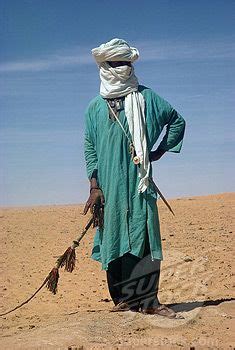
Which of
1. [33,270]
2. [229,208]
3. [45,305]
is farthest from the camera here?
[229,208]

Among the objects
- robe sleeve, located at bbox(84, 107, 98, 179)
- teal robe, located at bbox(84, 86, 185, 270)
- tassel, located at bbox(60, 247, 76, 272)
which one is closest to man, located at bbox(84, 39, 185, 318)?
teal robe, located at bbox(84, 86, 185, 270)

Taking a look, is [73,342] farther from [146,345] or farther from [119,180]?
[119,180]

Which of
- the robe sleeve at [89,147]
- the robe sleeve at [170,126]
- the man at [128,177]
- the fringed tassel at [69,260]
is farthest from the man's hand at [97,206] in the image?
the robe sleeve at [170,126]

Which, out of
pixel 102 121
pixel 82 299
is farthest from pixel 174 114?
pixel 82 299

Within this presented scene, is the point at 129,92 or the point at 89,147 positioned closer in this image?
the point at 129,92

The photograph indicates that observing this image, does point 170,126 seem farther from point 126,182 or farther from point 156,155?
point 126,182

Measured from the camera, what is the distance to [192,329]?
6105mm

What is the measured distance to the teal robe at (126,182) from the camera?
6.39m

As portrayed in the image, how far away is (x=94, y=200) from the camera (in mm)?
6531

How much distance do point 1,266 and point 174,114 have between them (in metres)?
5.74

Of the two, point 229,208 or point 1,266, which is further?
point 229,208

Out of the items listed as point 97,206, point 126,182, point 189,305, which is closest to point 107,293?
point 189,305

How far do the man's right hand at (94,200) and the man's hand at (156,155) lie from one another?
57 centimetres

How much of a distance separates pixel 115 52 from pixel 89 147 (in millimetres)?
964
